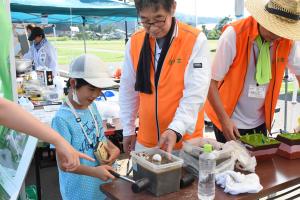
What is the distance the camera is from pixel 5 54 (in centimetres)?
124

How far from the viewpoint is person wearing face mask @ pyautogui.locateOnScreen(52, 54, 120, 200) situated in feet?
5.17

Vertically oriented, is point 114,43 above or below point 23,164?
below

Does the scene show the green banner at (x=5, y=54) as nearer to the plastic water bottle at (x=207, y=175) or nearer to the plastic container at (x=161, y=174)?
the plastic container at (x=161, y=174)

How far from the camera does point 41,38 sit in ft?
20.1

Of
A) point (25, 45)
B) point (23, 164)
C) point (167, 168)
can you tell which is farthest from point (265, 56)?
point (25, 45)

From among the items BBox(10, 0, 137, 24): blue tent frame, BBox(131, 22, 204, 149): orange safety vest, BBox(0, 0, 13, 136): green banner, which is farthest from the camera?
BBox(10, 0, 137, 24): blue tent frame

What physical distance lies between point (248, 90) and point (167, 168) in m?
0.91

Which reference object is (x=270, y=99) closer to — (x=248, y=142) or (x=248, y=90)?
(x=248, y=90)

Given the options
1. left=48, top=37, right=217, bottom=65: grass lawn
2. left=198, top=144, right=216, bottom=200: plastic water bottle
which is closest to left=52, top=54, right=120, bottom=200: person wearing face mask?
left=198, top=144, right=216, bottom=200: plastic water bottle

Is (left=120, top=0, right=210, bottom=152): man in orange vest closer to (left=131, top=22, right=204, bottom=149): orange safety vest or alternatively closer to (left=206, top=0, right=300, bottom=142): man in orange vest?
(left=131, top=22, right=204, bottom=149): orange safety vest

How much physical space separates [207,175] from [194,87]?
1.55ft

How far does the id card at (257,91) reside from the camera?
1.97 m

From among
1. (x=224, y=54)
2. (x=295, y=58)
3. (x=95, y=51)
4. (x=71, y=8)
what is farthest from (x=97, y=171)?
A: (x=95, y=51)

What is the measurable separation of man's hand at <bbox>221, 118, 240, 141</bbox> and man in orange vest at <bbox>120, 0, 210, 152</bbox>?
0.21 m
